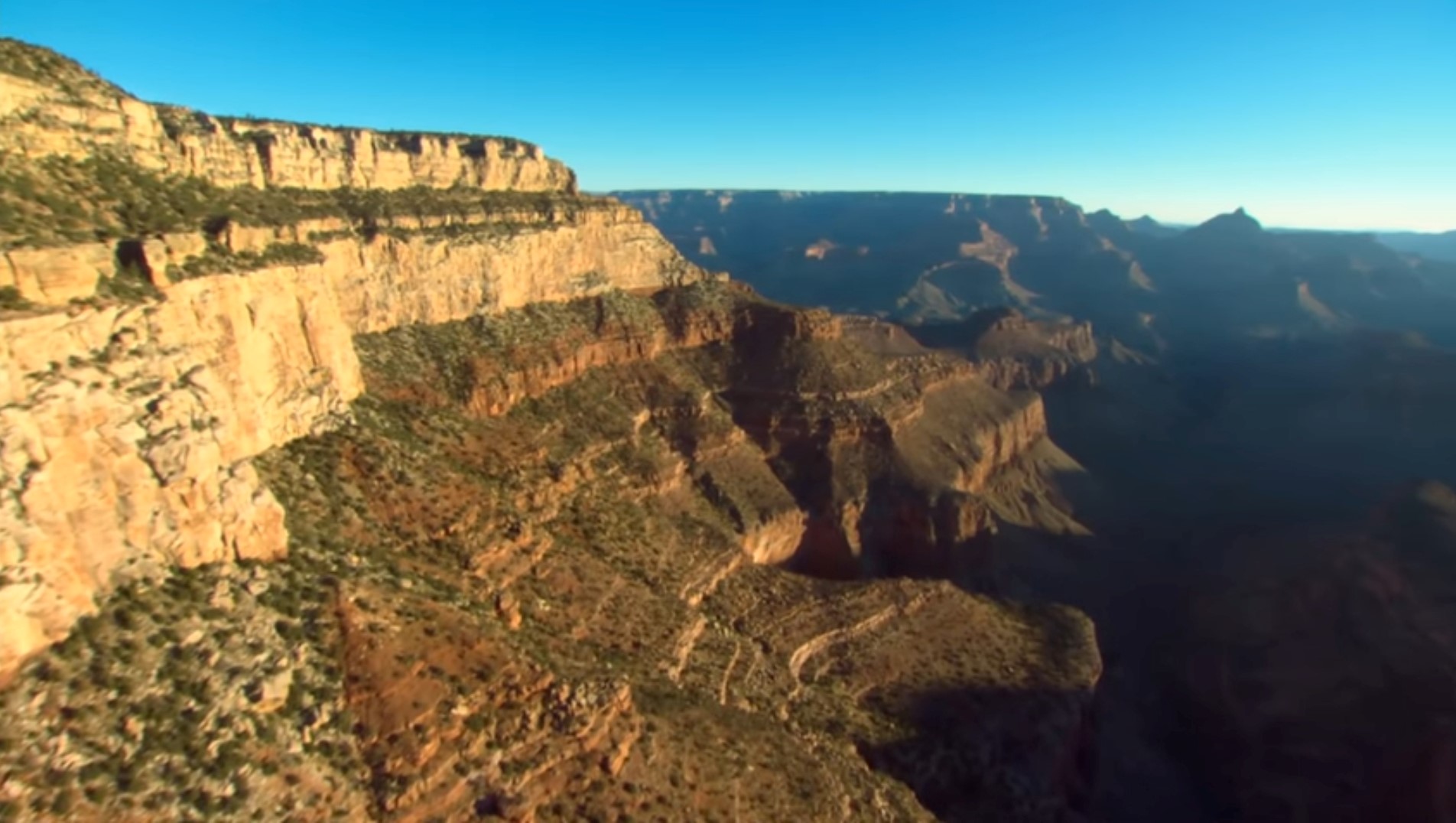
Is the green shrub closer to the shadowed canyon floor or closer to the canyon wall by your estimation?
the canyon wall

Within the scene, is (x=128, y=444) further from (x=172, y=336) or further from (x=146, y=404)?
(x=172, y=336)

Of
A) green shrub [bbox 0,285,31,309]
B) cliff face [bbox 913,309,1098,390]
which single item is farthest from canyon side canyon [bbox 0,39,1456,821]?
cliff face [bbox 913,309,1098,390]

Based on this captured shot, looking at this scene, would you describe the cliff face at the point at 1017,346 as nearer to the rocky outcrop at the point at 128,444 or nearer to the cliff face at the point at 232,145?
the cliff face at the point at 232,145

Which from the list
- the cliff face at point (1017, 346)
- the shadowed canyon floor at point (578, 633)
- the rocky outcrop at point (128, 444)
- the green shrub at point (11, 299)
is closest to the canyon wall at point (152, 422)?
the rocky outcrop at point (128, 444)

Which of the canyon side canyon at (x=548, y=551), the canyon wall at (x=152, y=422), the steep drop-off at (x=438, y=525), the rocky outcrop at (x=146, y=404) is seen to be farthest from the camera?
the canyon side canyon at (x=548, y=551)

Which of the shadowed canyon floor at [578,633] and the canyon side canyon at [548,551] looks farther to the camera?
the canyon side canyon at [548,551]

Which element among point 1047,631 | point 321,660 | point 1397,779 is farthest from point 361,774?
point 1397,779
